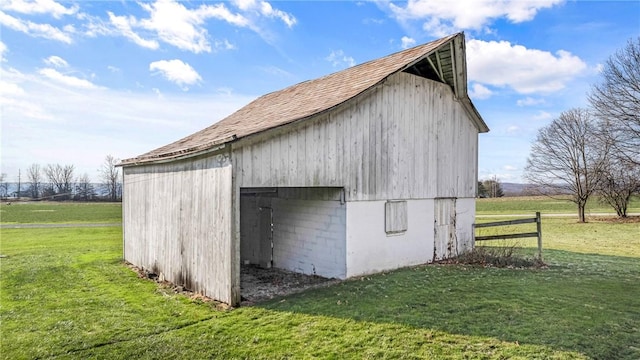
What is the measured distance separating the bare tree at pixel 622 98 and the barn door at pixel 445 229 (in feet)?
81.3

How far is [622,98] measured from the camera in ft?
95.7

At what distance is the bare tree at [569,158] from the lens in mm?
31891

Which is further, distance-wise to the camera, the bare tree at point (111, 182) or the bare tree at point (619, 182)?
the bare tree at point (111, 182)

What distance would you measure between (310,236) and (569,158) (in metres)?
31.1

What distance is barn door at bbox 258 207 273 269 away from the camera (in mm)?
12094

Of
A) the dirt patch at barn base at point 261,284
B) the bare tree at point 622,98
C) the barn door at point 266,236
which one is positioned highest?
the bare tree at point 622,98

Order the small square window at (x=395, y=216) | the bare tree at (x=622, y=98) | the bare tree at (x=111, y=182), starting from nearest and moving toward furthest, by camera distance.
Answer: the small square window at (x=395, y=216)
the bare tree at (x=622, y=98)
the bare tree at (x=111, y=182)

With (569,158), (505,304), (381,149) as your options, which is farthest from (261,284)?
(569,158)

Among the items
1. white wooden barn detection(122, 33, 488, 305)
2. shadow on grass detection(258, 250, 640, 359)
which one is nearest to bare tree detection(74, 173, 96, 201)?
white wooden barn detection(122, 33, 488, 305)

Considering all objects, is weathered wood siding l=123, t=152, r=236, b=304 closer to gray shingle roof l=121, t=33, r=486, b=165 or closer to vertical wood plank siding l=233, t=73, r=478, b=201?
gray shingle roof l=121, t=33, r=486, b=165

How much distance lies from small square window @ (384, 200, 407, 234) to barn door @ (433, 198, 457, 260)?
158 centimetres

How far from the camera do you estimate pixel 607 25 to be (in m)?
13.9

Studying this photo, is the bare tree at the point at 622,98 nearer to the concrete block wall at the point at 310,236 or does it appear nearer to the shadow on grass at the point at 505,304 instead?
the shadow on grass at the point at 505,304

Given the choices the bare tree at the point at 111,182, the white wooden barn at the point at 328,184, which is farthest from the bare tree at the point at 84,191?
the white wooden barn at the point at 328,184
